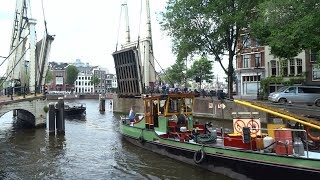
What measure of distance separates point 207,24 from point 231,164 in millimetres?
25106

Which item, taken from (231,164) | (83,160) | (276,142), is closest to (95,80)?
(83,160)

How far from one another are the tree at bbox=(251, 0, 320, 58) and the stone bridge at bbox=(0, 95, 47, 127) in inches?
704

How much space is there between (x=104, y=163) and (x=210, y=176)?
5.51 meters

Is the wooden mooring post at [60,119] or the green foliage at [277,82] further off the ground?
the green foliage at [277,82]

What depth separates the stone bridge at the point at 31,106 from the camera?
26.3 meters

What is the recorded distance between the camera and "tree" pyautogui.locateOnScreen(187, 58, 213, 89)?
80.5m

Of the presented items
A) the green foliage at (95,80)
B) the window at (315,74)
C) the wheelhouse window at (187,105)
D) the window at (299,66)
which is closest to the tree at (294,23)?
the wheelhouse window at (187,105)

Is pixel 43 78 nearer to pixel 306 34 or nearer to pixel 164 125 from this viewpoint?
pixel 164 125

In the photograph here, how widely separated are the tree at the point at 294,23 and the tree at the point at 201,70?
55.5 m

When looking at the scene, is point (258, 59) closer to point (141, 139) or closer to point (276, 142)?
point (141, 139)

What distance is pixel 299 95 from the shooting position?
30.7 meters

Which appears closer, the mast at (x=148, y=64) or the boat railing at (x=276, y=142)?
the boat railing at (x=276, y=142)

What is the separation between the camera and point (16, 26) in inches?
1435

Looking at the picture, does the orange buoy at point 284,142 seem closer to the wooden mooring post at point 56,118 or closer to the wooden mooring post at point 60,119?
the wooden mooring post at point 56,118
